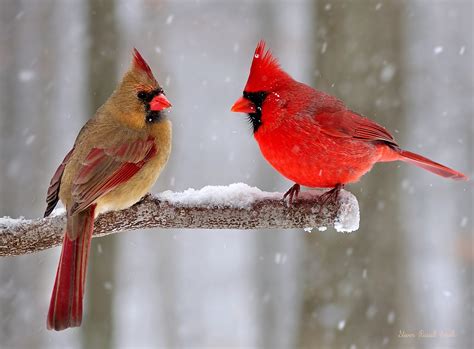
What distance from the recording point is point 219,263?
33.9ft

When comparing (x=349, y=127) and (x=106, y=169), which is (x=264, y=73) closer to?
(x=349, y=127)

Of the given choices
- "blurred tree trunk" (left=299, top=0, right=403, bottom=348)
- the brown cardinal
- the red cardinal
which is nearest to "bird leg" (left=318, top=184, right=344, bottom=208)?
the red cardinal

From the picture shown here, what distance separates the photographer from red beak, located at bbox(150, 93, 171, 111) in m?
2.70

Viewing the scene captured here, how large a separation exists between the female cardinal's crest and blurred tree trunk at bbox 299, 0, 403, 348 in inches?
52.7

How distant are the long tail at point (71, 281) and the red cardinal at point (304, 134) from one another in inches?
29.9

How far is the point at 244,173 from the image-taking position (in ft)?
29.8

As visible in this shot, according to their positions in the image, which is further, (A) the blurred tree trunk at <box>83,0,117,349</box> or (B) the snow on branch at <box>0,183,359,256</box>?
(A) the blurred tree trunk at <box>83,0,117,349</box>

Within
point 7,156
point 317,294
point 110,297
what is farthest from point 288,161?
point 7,156

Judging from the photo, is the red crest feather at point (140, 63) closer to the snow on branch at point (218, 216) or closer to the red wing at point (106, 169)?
the red wing at point (106, 169)

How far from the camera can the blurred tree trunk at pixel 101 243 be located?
4.38 meters

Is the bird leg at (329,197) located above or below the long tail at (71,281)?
above

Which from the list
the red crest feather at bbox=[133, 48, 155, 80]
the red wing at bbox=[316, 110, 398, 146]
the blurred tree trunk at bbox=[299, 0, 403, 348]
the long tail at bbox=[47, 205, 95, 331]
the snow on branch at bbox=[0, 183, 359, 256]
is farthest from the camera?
the blurred tree trunk at bbox=[299, 0, 403, 348]

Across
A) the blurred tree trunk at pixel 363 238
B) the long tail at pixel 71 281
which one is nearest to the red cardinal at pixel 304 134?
the long tail at pixel 71 281

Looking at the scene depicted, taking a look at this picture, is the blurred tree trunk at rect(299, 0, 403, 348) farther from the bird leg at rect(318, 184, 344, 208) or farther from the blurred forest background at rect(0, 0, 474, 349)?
the bird leg at rect(318, 184, 344, 208)
